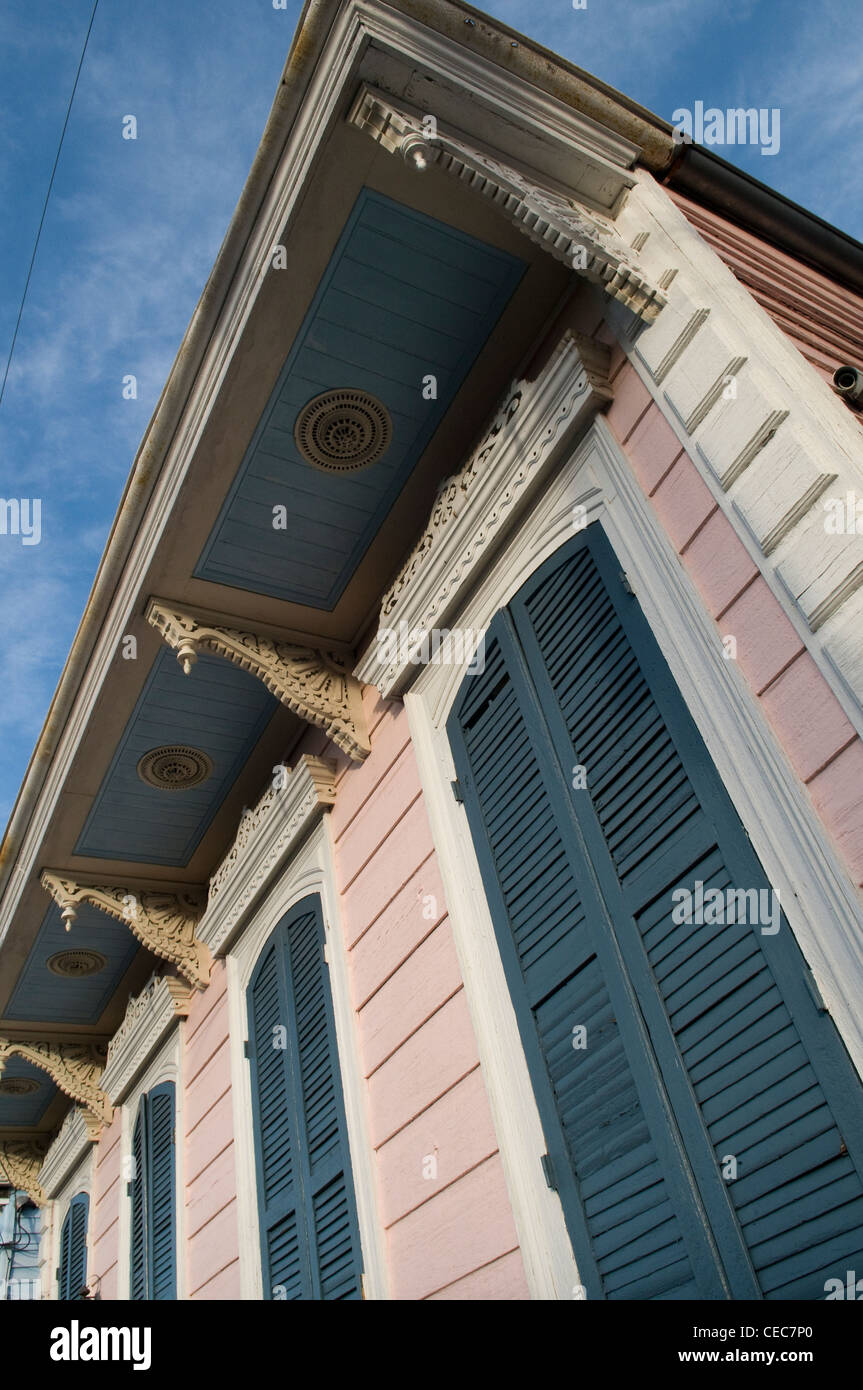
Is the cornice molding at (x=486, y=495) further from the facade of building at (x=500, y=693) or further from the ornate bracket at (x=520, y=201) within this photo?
the ornate bracket at (x=520, y=201)

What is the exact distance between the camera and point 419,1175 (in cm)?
423

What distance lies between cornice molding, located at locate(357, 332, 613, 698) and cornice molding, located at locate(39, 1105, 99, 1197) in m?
7.00

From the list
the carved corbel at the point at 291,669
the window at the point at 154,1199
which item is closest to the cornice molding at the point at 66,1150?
the window at the point at 154,1199

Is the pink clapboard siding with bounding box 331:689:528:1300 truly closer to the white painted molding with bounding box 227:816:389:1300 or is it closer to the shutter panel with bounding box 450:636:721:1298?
the white painted molding with bounding box 227:816:389:1300

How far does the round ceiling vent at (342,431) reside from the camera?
4.68 metres

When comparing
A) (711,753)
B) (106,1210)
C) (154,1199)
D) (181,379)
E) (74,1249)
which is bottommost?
(711,753)

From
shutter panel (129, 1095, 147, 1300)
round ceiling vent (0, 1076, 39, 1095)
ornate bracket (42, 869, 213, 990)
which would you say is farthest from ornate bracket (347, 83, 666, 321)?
round ceiling vent (0, 1076, 39, 1095)

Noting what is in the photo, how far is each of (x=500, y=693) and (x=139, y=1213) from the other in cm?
605

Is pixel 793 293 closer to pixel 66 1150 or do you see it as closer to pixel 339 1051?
pixel 339 1051

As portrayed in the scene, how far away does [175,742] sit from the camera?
255 inches

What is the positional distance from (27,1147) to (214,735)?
7760mm

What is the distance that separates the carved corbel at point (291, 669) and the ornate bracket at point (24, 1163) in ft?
28.3

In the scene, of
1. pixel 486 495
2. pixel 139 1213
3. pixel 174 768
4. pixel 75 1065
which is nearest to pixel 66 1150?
pixel 75 1065
